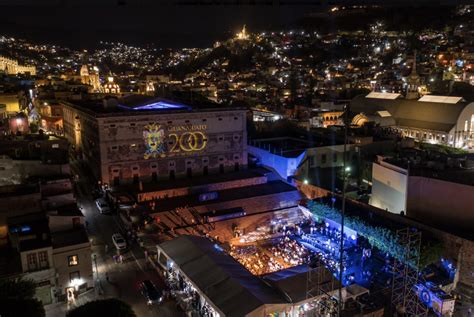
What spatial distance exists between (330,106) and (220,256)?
3733 cm

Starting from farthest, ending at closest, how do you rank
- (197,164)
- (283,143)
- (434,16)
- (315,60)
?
(434,16) → (315,60) → (283,143) → (197,164)

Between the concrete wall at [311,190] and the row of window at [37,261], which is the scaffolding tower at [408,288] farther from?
the row of window at [37,261]

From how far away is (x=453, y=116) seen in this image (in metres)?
40.2

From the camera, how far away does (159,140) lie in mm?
27406

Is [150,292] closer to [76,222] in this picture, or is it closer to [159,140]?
[76,222]

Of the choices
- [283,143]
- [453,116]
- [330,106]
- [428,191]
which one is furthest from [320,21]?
[428,191]

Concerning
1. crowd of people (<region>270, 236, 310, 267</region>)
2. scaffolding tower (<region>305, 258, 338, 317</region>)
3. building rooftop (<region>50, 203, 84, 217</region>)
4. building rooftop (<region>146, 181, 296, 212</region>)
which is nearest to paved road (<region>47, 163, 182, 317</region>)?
building rooftop (<region>50, 203, 84, 217</region>)

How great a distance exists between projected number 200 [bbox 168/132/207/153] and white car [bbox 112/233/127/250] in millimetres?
8844

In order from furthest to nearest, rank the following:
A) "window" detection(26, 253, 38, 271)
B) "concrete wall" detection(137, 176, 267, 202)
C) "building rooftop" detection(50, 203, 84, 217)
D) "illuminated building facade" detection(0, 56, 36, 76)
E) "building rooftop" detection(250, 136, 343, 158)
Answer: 1. "illuminated building facade" detection(0, 56, 36, 76)
2. "building rooftop" detection(250, 136, 343, 158)
3. "concrete wall" detection(137, 176, 267, 202)
4. "building rooftop" detection(50, 203, 84, 217)
5. "window" detection(26, 253, 38, 271)

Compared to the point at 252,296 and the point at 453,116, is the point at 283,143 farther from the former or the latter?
the point at 252,296

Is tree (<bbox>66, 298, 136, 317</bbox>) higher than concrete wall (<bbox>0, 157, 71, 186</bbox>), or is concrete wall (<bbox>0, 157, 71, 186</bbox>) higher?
concrete wall (<bbox>0, 157, 71, 186</bbox>)

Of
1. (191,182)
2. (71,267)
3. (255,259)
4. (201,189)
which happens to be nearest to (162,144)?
(191,182)

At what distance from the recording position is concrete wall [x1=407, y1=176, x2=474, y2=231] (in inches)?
784

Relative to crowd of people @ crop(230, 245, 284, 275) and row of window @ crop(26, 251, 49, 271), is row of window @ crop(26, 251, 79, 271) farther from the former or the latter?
crowd of people @ crop(230, 245, 284, 275)
